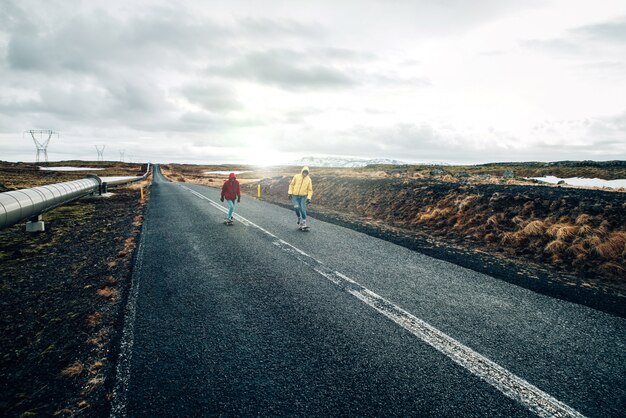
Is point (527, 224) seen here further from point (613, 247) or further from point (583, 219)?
point (613, 247)

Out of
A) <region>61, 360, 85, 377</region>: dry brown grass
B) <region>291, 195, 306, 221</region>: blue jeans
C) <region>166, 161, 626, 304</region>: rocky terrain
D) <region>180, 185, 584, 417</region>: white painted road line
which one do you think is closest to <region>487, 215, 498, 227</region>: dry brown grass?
<region>166, 161, 626, 304</region>: rocky terrain

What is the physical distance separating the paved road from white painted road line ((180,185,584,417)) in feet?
0.05

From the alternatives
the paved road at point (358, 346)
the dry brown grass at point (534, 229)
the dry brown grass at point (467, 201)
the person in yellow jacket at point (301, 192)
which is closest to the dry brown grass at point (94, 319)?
the paved road at point (358, 346)

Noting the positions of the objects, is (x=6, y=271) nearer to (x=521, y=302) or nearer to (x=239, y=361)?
(x=239, y=361)

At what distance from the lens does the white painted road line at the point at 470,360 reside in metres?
2.71

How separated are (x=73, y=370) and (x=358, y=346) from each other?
10.3ft

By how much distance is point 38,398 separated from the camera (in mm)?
2898

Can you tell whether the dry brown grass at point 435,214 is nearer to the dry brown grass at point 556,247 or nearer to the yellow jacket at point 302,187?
the dry brown grass at point 556,247

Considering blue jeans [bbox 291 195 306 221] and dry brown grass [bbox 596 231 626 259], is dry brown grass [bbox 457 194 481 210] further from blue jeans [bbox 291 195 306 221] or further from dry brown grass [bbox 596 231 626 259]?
blue jeans [bbox 291 195 306 221]

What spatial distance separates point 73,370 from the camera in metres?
3.27

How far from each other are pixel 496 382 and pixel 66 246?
10.9 metres

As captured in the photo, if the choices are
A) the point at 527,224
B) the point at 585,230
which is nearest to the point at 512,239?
the point at 527,224

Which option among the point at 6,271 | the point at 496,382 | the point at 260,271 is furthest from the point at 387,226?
the point at 6,271

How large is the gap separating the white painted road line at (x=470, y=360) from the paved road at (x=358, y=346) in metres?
0.02
